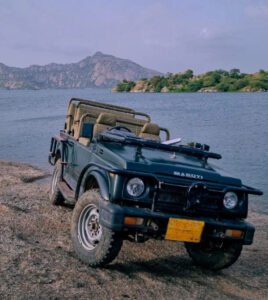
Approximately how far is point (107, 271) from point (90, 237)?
0.44m

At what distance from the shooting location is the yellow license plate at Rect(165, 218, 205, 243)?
529 cm

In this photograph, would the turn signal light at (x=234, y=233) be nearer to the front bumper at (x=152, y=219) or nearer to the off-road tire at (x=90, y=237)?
the front bumper at (x=152, y=219)

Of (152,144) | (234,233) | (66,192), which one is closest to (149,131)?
(66,192)

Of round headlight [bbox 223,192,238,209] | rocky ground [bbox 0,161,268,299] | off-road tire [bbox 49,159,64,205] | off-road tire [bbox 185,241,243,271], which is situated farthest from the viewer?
off-road tire [bbox 49,159,64,205]

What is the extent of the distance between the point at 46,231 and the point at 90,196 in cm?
189

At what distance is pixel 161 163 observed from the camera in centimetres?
557

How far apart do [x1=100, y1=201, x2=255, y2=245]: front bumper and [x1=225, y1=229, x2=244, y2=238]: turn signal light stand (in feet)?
0.09

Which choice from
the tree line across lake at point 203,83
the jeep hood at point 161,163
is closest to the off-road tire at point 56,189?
the jeep hood at point 161,163

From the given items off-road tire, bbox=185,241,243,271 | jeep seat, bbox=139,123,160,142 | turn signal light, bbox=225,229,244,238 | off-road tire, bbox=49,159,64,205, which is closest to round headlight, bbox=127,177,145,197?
turn signal light, bbox=225,229,244,238

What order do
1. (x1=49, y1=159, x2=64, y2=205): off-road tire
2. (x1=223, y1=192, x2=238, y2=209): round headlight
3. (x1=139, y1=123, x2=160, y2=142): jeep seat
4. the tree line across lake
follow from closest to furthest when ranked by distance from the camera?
(x1=223, y1=192, x2=238, y2=209): round headlight → (x1=139, y1=123, x2=160, y2=142): jeep seat → (x1=49, y1=159, x2=64, y2=205): off-road tire → the tree line across lake

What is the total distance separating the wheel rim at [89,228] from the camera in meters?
5.76

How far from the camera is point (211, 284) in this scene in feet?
18.9

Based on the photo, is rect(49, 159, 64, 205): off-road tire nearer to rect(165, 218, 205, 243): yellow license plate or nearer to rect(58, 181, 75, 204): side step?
rect(58, 181, 75, 204): side step

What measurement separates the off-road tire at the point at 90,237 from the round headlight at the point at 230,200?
46.9 inches
